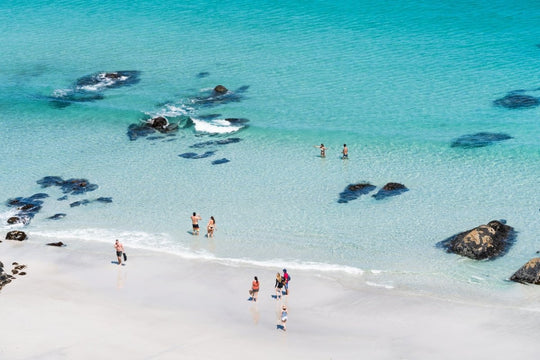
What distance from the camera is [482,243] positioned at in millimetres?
38250

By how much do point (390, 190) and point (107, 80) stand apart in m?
31.6

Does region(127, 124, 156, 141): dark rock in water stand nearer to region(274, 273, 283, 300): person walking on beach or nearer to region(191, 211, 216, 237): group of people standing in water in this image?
region(191, 211, 216, 237): group of people standing in water

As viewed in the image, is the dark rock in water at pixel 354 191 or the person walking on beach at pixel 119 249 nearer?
the person walking on beach at pixel 119 249

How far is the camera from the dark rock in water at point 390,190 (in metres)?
45.4

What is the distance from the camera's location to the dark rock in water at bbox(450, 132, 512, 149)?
5116cm

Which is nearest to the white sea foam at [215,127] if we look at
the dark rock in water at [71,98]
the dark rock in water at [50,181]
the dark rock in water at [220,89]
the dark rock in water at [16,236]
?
the dark rock in water at [220,89]

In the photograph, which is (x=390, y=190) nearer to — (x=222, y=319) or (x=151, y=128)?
(x=222, y=319)

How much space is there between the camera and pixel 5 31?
8012cm

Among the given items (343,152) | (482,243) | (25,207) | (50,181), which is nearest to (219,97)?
(343,152)

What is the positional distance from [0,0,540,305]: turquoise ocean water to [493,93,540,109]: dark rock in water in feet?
2.30

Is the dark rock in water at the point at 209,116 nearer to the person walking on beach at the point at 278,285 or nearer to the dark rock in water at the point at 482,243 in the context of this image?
the dark rock in water at the point at 482,243

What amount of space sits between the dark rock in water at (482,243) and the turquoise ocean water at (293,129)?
0.59 m

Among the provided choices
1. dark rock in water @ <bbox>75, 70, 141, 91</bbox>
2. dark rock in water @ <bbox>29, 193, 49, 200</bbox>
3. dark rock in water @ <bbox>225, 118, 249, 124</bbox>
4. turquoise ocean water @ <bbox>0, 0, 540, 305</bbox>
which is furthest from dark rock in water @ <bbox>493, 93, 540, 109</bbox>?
dark rock in water @ <bbox>29, 193, 49, 200</bbox>

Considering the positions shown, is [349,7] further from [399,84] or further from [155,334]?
[155,334]
